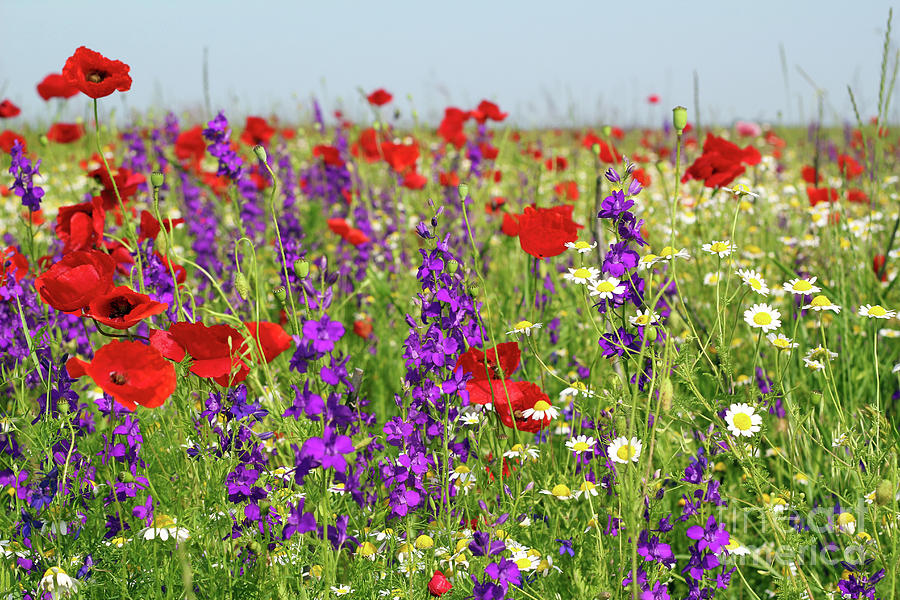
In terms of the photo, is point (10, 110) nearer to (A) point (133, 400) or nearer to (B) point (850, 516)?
(A) point (133, 400)

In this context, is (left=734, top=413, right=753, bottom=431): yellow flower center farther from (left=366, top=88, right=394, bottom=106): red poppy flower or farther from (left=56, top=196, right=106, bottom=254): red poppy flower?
(left=366, top=88, right=394, bottom=106): red poppy flower

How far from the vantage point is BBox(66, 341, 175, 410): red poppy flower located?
1.42m

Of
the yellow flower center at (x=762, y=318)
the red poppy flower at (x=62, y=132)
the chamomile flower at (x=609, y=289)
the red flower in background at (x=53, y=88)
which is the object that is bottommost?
the yellow flower center at (x=762, y=318)

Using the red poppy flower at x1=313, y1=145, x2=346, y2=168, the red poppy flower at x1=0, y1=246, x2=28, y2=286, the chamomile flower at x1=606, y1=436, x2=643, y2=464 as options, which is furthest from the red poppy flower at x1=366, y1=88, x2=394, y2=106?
the chamomile flower at x1=606, y1=436, x2=643, y2=464

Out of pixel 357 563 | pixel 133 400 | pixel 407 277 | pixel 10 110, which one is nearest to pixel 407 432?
pixel 357 563

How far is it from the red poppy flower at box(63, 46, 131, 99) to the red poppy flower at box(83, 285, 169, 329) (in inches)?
23.3

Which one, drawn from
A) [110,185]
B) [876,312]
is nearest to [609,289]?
[876,312]

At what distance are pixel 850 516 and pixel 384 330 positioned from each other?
2133 millimetres

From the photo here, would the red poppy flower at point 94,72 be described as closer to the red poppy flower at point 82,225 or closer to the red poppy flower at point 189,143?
the red poppy flower at point 82,225

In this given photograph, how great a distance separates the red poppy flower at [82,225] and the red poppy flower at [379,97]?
98.8 inches

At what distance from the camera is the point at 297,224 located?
3.61m

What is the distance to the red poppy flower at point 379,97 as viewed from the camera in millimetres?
4395

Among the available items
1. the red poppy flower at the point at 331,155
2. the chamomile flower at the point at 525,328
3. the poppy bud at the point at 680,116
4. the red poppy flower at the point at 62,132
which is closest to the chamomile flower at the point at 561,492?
the chamomile flower at the point at 525,328

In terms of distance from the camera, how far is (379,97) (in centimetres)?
443
